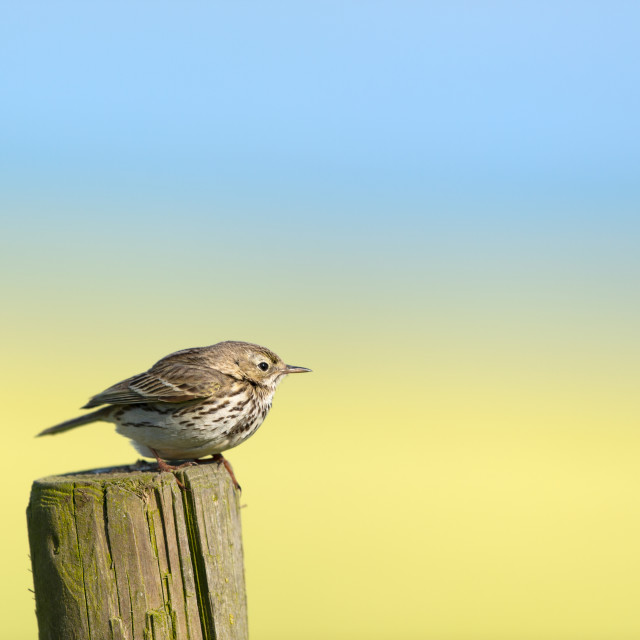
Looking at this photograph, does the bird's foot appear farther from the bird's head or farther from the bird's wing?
the bird's head

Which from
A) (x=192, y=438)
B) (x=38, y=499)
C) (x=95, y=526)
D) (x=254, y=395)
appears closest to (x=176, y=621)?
(x=95, y=526)

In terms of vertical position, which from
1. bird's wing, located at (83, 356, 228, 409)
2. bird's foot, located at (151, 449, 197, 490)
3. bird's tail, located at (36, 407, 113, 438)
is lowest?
bird's foot, located at (151, 449, 197, 490)

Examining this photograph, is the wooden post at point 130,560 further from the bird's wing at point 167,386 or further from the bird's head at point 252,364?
the bird's head at point 252,364

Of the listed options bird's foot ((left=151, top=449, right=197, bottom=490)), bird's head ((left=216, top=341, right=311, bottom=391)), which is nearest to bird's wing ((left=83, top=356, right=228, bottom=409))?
bird's head ((left=216, top=341, right=311, bottom=391))

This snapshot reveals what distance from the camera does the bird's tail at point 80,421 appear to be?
7.24 meters

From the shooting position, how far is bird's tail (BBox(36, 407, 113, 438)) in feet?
23.7

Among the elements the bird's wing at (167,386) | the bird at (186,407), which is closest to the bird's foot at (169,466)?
the bird at (186,407)

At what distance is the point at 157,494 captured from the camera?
15.0 feet

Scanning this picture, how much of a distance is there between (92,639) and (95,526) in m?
0.61

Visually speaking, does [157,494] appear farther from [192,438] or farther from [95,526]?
[192,438]

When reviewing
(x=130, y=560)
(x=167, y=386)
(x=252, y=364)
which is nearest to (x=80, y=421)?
(x=167, y=386)

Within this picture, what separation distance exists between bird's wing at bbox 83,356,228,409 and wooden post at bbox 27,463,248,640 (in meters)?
2.07

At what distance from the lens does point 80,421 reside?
723cm

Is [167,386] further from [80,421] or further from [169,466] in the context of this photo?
[169,466]
